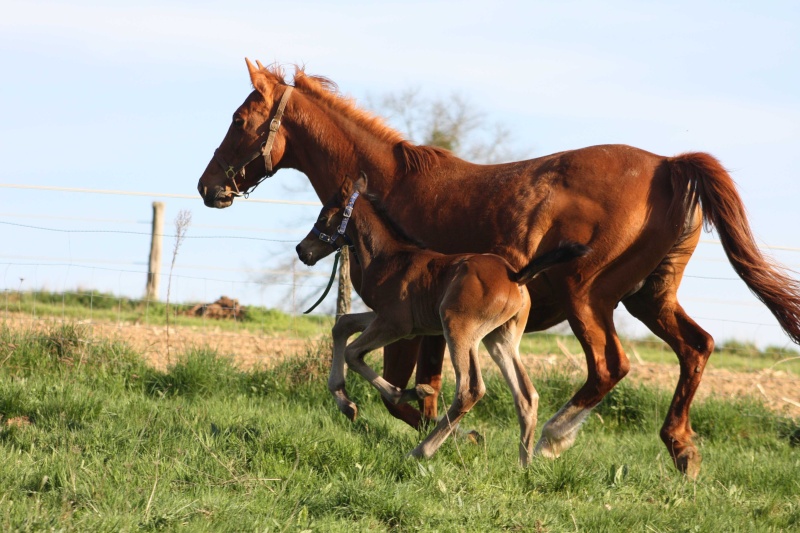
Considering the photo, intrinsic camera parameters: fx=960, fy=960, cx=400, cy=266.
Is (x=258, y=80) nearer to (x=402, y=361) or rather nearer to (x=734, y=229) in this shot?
(x=402, y=361)

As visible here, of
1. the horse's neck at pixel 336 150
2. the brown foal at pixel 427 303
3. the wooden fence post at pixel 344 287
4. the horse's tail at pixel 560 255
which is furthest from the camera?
the wooden fence post at pixel 344 287

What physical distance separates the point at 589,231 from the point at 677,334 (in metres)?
1.13

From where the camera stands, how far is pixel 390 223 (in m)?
6.30

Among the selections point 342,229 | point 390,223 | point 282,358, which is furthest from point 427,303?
point 282,358

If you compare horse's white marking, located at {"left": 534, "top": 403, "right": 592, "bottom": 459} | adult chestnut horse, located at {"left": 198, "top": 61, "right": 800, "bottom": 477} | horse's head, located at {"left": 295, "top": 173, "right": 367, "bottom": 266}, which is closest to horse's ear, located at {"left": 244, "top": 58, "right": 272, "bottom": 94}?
adult chestnut horse, located at {"left": 198, "top": 61, "right": 800, "bottom": 477}

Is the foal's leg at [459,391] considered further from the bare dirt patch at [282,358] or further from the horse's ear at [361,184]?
the bare dirt patch at [282,358]

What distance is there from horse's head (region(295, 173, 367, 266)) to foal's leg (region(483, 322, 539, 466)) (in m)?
1.18

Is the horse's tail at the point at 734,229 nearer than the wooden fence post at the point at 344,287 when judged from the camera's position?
Yes

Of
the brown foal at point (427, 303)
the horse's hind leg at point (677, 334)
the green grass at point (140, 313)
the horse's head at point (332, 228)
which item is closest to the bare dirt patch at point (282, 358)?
the green grass at point (140, 313)

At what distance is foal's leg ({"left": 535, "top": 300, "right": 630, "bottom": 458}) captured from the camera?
20.1ft

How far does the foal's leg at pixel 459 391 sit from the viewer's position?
18.2ft

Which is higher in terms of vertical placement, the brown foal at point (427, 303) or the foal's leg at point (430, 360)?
the brown foal at point (427, 303)

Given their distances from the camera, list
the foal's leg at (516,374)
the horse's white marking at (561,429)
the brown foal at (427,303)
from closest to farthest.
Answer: the brown foal at (427,303) < the foal's leg at (516,374) < the horse's white marking at (561,429)

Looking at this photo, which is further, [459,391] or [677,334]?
[677,334]
